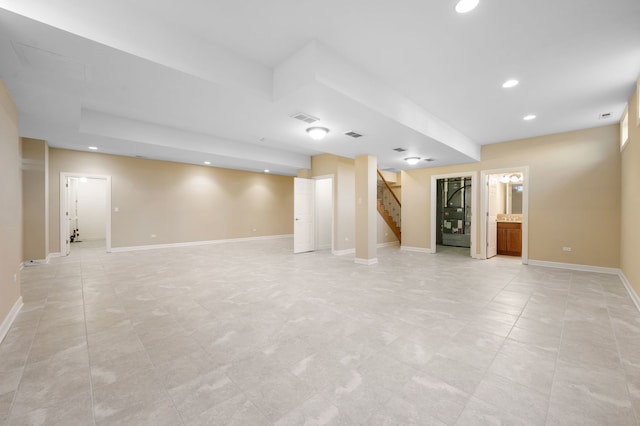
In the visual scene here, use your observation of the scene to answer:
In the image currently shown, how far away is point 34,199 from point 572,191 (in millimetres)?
12478

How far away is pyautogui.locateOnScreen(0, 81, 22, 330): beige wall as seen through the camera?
109 inches

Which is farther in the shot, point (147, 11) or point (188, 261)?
point (188, 261)

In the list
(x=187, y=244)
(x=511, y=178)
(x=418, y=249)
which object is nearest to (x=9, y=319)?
(x=187, y=244)

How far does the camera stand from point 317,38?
2.91 meters

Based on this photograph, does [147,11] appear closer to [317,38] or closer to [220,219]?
[317,38]

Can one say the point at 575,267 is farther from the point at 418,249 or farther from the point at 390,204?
the point at 390,204

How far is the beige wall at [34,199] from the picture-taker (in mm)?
6102

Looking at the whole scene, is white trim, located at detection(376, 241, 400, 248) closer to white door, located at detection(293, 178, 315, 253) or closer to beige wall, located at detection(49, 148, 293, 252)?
white door, located at detection(293, 178, 315, 253)

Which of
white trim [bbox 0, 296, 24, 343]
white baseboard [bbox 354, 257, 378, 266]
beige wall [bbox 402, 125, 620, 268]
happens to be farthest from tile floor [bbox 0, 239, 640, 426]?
white baseboard [bbox 354, 257, 378, 266]

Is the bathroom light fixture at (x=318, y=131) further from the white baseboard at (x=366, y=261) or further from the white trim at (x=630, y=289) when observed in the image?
the white trim at (x=630, y=289)

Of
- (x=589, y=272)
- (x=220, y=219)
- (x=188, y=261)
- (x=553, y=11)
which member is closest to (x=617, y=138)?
(x=589, y=272)

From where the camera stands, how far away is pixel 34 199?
244 inches

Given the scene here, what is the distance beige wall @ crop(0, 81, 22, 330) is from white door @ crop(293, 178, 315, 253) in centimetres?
556

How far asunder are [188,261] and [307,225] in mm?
3491
